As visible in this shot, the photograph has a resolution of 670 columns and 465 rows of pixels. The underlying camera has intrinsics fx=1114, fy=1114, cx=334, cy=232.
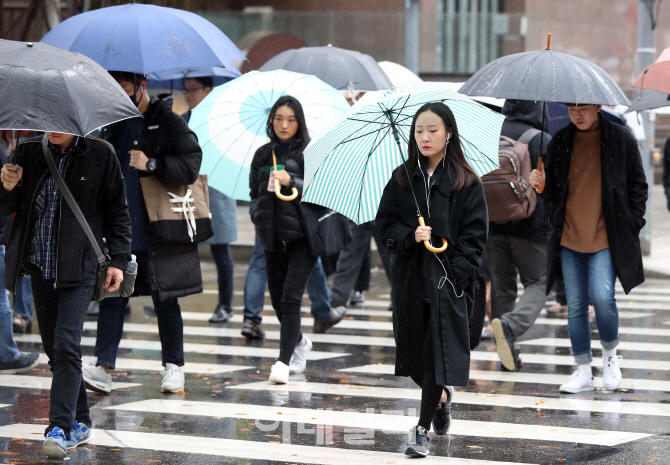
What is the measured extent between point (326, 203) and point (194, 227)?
1194 millimetres

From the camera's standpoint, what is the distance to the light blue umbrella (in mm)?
8164

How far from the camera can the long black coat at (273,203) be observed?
761cm

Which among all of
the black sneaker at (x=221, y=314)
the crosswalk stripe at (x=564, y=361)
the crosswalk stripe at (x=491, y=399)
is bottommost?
the black sneaker at (x=221, y=314)

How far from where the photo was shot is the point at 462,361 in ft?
17.5

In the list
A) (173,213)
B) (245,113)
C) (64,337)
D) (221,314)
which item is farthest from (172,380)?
(221,314)

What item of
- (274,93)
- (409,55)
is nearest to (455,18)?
(409,55)

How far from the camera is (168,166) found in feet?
22.4

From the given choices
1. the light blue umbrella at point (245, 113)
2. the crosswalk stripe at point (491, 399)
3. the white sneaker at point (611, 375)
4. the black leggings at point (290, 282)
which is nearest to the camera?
the crosswalk stripe at point (491, 399)

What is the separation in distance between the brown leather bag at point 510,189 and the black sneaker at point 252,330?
8.37ft

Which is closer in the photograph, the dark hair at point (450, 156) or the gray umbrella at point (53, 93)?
the gray umbrella at point (53, 93)

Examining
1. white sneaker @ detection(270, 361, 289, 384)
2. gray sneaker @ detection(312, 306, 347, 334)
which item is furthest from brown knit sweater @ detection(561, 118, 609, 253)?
gray sneaker @ detection(312, 306, 347, 334)

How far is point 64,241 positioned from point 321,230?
253 centimetres

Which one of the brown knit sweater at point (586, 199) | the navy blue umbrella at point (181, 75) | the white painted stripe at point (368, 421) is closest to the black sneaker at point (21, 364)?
the white painted stripe at point (368, 421)

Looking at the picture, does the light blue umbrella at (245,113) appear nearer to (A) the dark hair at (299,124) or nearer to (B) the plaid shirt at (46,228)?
(A) the dark hair at (299,124)
